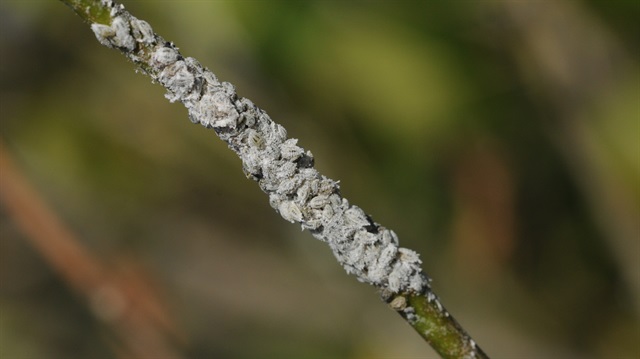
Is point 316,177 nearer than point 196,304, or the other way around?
point 316,177

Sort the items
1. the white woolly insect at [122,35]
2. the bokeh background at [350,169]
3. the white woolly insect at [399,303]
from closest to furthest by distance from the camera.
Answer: the white woolly insect at [122,35] < the white woolly insect at [399,303] < the bokeh background at [350,169]

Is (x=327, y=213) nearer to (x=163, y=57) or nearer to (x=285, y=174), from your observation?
(x=285, y=174)

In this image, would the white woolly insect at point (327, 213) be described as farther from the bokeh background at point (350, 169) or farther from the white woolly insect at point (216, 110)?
the bokeh background at point (350, 169)

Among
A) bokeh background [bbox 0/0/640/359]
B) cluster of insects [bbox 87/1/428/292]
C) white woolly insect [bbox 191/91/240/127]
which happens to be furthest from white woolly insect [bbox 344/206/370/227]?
bokeh background [bbox 0/0/640/359]

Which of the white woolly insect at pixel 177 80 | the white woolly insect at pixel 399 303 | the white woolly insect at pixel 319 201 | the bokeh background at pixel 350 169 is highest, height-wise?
the bokeh background at pixel 350 169

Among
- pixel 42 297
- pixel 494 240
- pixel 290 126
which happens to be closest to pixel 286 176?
pixel 290 126

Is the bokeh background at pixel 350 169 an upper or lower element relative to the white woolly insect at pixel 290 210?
upper

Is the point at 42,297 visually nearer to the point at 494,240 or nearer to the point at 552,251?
the point at 494,240

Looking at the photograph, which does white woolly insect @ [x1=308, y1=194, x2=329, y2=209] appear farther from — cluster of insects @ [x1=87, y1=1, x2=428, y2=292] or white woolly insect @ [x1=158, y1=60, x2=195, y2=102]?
white woolly insect @ [x1=158, y1=60, x2=195, y2=102]

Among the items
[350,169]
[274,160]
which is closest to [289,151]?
[274,160]

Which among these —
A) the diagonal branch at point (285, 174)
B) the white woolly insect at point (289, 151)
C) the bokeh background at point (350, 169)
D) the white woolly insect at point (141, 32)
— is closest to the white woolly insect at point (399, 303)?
the diagonal branch at point (285, 174)
